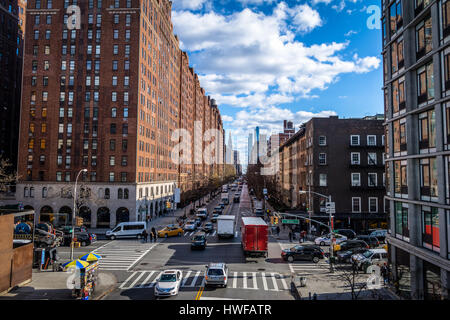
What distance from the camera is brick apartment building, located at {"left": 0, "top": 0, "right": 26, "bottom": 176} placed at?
78750 millimetres

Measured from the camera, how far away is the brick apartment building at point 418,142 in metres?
18.0

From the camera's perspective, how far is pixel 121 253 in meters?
34.5

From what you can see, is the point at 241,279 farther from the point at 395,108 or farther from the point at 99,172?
the point at 99,172

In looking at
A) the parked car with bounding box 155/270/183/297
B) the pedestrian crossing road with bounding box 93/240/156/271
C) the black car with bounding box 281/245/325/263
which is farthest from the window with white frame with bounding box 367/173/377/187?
the parked car with bounding box 155/270/183/297

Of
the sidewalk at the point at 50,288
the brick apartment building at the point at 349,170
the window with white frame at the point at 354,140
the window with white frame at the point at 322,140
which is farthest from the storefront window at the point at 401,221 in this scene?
the window with white frame at the point at 354,140

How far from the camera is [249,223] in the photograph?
32.2 metres

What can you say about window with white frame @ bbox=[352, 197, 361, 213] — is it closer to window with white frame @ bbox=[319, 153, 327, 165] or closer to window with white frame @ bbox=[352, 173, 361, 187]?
window with white frame @ bbox=[352, 173, 361, 187]

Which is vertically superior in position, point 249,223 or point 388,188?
point 388,188

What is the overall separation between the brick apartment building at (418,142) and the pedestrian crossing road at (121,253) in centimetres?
2325

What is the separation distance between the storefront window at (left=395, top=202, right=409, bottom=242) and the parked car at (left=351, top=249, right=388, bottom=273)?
234 inches

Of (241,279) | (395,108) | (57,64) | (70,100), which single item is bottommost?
(241,279)

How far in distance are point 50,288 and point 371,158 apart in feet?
156

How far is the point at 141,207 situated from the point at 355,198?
125ft
